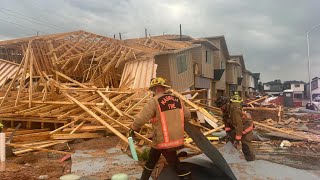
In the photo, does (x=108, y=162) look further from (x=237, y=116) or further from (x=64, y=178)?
(x=237, y=116)

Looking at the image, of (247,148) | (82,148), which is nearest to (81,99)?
(82,148)

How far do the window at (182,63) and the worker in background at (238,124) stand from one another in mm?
13655

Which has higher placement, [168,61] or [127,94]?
[168,61]

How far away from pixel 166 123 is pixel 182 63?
17030 mm

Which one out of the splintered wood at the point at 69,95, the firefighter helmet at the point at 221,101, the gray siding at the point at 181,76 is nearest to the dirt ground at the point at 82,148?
the splintered wood at the point at 69,95

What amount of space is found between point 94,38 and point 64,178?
52.4 feet

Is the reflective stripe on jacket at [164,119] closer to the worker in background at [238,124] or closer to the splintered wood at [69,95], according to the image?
the worker in background at [238,124]

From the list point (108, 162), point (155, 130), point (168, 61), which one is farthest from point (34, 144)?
point (168, 61)

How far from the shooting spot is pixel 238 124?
7.31m

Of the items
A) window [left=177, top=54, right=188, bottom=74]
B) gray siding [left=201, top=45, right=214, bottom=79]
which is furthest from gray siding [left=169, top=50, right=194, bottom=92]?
gray siding [left=201, top=45, right=214, bottom=79]

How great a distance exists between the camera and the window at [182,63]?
70.3 feet

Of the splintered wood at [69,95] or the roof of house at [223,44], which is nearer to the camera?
the splintered wood at [69,95]

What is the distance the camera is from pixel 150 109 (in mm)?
5117

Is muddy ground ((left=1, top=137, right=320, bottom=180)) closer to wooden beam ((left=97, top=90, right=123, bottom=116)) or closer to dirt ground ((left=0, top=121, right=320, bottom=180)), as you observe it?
dirt ground ((left=0, top=121, right=320, bottom=180))
